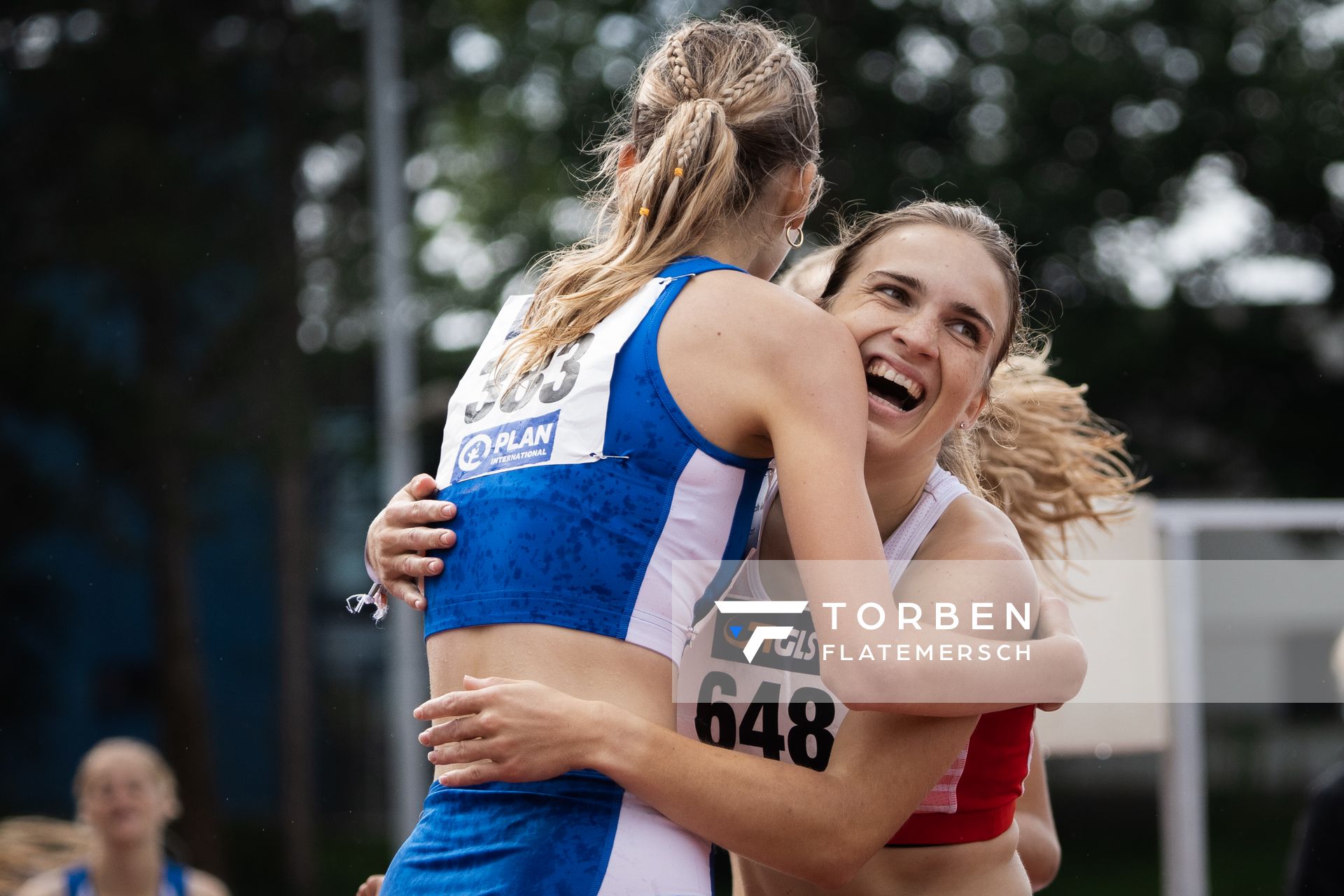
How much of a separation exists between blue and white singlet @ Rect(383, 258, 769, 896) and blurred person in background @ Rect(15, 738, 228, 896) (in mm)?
3712

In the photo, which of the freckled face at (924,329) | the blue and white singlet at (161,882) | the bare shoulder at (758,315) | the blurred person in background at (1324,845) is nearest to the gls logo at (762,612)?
the freckled face at (924,329)

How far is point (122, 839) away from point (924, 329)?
4096 mm

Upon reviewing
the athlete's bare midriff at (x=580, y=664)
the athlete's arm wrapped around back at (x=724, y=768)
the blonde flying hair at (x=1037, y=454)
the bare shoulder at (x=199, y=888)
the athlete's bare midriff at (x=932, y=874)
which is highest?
the blonde flying hair at (x=1037, y=454)

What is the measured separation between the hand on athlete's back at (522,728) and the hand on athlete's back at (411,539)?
8.7 inches

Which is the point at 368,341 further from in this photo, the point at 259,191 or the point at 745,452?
the point at 745,452

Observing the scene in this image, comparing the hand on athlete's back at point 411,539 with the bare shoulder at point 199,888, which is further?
the bare shoulder at point 199,888

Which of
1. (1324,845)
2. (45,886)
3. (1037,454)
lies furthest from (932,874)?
(45,886)

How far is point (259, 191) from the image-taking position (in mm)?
A: 13883

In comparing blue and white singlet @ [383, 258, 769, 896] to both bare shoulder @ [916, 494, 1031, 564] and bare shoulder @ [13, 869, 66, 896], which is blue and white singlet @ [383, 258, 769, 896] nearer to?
bare shoulder @ [916, 494, 1031, 564]

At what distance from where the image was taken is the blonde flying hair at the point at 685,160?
5.74ft

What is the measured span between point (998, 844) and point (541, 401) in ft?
2.93

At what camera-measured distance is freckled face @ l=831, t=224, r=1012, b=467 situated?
1.85 metres

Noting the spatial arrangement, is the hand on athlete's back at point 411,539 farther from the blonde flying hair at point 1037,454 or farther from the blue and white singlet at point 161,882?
the blue and white singlet at point 161,882

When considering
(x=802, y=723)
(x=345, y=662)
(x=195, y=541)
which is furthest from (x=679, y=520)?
(x=345, y=662)
